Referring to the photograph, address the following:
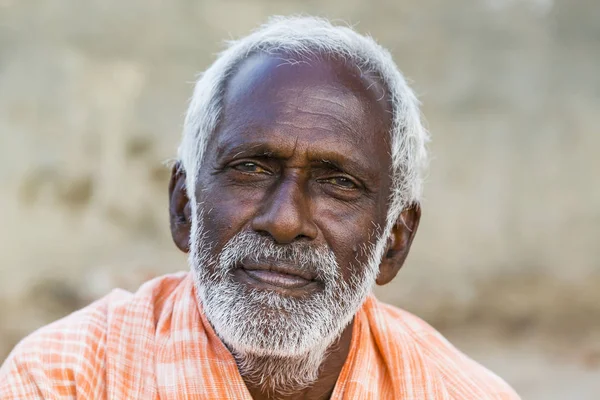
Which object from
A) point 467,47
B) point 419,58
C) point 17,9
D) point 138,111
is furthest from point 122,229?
point 467,47

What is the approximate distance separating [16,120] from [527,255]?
125 inches

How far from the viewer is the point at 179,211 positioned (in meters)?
2.39

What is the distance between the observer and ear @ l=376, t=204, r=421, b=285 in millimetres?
2404

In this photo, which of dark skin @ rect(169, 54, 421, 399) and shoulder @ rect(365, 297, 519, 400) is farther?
shoulder @ rect(365, 297, 519, 400)

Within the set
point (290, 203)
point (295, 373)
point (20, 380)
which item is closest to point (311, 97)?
point (290, 203)

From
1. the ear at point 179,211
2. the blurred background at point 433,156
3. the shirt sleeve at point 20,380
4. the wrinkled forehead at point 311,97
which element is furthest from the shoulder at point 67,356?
the blurred background at point 433,156

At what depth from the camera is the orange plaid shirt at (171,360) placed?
2.03 m

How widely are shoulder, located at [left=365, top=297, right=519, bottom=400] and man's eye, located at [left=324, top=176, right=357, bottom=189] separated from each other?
598 mm

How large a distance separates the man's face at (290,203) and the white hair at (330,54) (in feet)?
0.16

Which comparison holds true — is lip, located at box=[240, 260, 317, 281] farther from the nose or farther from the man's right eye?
the man's right eye

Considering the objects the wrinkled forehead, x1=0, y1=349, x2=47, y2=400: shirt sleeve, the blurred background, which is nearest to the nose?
the wrinkled forehead

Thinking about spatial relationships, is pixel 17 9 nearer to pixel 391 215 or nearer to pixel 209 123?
pixel 209 123

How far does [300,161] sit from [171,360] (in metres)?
0.68

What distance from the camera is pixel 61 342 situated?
2.11 meters
